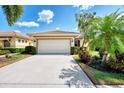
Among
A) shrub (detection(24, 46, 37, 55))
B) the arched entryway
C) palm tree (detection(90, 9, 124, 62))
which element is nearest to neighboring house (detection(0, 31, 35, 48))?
the arched entryway

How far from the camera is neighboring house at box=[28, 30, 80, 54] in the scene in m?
25.0

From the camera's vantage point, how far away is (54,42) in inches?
993

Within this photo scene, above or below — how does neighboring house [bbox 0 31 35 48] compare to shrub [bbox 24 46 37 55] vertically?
above

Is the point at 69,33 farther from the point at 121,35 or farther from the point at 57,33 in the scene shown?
the point at 121,35

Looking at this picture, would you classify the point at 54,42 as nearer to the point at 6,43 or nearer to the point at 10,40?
the point at 10,40

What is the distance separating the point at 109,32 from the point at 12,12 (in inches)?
305

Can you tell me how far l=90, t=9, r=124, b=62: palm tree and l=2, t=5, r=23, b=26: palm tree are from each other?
261 inches

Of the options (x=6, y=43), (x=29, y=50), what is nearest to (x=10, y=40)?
(x=6, y=43)

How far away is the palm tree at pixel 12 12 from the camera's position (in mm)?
15423

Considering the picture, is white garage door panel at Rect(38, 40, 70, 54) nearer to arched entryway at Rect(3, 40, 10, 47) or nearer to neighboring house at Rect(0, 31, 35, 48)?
neighboring house at Rect(0, 31, 35, 48)

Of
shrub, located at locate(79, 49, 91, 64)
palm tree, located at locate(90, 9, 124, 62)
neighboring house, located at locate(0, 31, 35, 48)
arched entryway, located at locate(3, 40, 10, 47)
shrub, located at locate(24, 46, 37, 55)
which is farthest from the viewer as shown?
arched entryway, located at locate(3, 40, 10, 47)

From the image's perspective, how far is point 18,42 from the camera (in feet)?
89.4
